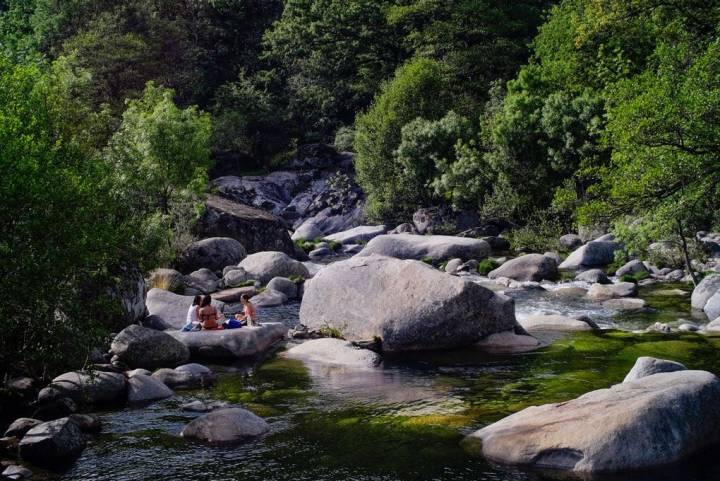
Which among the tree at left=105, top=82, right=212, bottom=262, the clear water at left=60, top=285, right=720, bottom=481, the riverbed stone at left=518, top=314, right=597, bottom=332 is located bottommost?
the clear water at left=60, top=285, right=720, bottom=481

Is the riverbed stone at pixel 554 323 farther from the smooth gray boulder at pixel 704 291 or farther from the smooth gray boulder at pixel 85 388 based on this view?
the smooth gray boulder at pixel 85 388

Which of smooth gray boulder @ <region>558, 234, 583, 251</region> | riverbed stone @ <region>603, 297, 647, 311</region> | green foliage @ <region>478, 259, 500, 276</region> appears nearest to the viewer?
riverbed stone @ <region>603, 297, 647, 311</region>

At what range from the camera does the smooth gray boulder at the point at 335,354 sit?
61.6ft

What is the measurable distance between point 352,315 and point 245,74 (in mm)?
61255

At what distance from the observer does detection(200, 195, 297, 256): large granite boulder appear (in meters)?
41.8

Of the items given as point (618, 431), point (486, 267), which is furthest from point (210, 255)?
point (618, 431)

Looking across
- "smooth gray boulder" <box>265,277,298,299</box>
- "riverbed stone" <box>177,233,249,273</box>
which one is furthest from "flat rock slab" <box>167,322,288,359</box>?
"riverbed stone" <box>177,233,249,273</box>

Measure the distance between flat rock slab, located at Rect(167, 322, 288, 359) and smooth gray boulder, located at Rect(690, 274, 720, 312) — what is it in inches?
571

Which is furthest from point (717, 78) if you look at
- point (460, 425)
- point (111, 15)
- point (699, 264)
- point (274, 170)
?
point (111, 15)

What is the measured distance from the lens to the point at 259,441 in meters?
13.1

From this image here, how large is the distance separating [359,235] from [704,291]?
1161 inches

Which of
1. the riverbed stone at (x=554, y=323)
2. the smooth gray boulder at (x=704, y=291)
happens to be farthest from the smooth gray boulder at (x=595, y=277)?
the riverbed stone at (x=554, y=323)

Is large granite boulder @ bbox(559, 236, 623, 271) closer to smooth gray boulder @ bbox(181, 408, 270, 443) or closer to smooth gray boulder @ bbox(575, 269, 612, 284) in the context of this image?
smooth gray boulder @ bbox(575, 269, 612, 284)

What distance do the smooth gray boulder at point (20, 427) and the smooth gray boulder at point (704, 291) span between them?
20.5m
